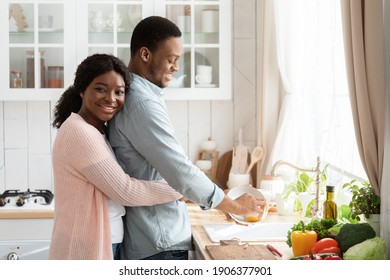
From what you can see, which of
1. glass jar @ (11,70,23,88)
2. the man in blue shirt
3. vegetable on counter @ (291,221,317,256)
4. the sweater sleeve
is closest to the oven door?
glass jar @ (11,70,23,88)

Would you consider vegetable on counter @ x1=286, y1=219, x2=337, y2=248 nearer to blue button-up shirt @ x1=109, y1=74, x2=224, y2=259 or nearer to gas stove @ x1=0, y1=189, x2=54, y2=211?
blue button-up shirt @ x1=109, y1=74, x2=224, y2=259

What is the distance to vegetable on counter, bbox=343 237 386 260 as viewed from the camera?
4.50 ft

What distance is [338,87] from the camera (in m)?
2.29

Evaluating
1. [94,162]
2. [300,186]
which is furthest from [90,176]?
[300,186]

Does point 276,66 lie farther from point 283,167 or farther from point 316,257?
point 316,257

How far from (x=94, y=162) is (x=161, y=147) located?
14 cm

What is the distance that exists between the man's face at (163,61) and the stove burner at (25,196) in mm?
1020

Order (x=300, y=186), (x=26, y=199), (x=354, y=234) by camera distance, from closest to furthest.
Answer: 1. (x=354, y=234)
2. (x=300, y=186)
3. (x=26, y=199)

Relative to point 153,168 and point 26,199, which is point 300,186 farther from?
point 26,199

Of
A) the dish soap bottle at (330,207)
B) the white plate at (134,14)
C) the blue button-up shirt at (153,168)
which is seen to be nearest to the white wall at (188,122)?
the white plate at (134,14)

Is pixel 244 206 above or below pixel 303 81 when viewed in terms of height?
below

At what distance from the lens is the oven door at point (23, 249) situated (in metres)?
2.40

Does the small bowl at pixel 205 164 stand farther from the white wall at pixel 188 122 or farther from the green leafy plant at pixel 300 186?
the green leafy plant at pixel 300 186

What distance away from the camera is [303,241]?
1601 millimetres
